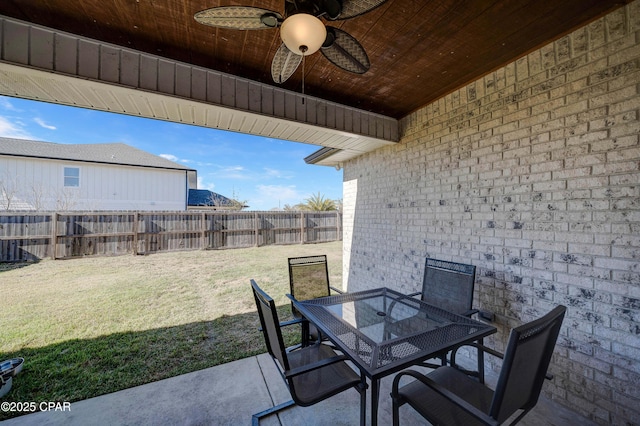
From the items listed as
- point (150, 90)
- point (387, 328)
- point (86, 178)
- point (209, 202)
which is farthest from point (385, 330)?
point (209, 202)

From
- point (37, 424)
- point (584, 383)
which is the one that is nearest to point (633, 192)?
point (584, 383)

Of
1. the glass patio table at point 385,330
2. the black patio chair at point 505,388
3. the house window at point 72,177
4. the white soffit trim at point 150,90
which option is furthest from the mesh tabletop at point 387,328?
the house window at point 72,177

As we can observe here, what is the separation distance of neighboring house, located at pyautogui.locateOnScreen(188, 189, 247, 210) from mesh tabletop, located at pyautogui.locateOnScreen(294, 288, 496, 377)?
1319 centimetres

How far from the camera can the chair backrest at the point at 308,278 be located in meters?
2.86

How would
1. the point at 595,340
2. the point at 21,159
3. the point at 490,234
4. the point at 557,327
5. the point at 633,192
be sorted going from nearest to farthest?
the point at 557,327
the point at 633,192
the point at 595,340
the point at 490,234
the point at 21,159

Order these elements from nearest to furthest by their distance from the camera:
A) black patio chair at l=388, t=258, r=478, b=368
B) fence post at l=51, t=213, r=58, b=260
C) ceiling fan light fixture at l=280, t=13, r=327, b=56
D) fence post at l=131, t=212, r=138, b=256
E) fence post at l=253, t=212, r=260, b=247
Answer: ceiling fan light fixture at l=280, t=13, r=327, b=56, black patio chair at l=388, t=258, r=478, b=368, fence post at l=51, t=213, r=58, b=260, fence post at l=131, t=212, r=138, b=256, fence post at l=253, t=212, r=260, b=247

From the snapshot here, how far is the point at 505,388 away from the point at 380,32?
97.0 inches

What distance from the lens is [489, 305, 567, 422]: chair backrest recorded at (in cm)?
107

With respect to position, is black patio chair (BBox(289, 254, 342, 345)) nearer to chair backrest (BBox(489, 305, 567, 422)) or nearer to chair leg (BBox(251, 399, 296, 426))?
chair leg (BBox(251, 399, 296, 426))

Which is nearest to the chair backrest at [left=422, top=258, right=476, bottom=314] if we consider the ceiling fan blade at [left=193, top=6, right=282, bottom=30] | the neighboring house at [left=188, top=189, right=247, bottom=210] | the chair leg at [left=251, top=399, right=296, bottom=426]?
the chair leg at [left=251, top=399, right=296, bottom=426]

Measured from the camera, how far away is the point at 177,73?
2357mm

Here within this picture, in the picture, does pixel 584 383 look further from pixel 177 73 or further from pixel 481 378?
pixel 177 73

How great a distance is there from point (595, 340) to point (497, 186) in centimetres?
142

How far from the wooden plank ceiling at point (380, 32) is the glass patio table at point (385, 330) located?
2.33m
